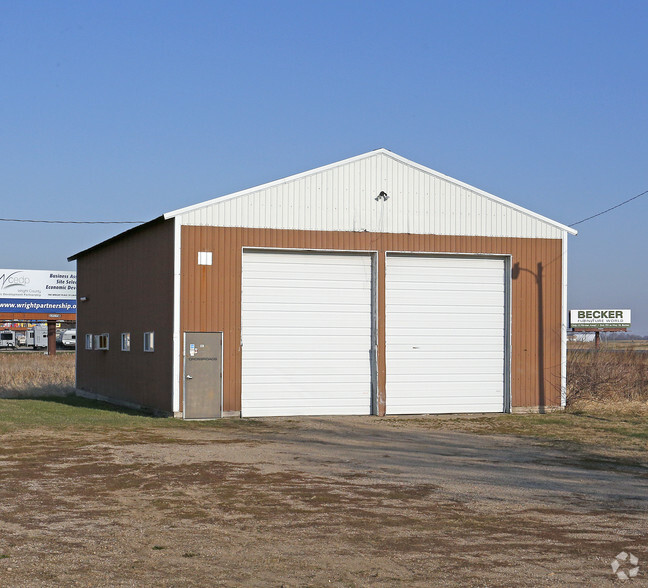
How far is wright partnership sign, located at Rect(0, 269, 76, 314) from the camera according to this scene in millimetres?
64875

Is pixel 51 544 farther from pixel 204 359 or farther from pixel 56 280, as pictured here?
pixel 56 280

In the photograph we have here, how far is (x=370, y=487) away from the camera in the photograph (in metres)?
12.0

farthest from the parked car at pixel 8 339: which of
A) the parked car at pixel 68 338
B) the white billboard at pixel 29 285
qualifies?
the white billboard at pixel 29 285

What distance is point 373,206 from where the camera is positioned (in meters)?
23.2

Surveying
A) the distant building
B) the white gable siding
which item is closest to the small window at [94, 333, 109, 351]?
the distant building

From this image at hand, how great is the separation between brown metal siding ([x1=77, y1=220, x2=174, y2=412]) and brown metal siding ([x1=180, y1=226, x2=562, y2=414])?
28.3 inches

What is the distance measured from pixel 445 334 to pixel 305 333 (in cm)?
376

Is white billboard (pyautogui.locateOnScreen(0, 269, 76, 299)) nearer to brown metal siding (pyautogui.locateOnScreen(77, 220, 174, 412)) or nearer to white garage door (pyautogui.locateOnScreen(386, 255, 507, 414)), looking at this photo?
brown metal siding (pyautogui.locateOnScreen(77, 220, 174, 412))

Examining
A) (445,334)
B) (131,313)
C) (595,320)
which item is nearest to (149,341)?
(131,313)

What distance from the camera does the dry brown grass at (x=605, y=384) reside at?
2589cm

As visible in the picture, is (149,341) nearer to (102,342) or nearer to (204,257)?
(204,257)

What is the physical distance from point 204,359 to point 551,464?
9563mm

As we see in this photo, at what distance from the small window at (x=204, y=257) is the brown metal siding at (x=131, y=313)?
0.68m

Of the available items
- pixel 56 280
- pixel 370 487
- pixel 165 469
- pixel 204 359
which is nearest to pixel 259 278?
pixel 204 359
